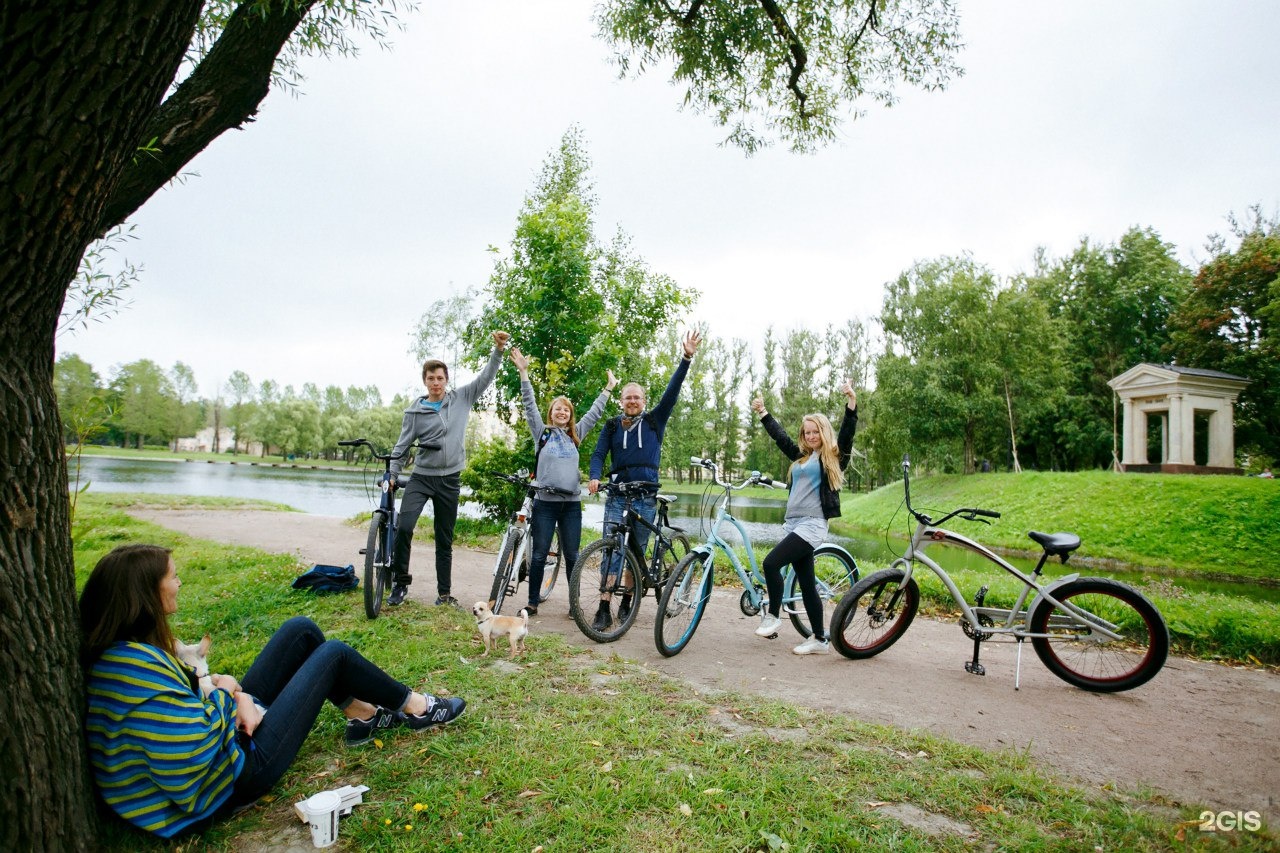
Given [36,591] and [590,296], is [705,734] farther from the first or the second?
[590,296]

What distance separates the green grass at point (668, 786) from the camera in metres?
2.40

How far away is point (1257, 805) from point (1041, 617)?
162 centimetres

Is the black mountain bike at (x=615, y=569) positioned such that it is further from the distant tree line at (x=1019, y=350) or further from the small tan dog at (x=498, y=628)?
the distant tree line at (x=1019, y=350)

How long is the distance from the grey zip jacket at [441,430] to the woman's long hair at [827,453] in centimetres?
295

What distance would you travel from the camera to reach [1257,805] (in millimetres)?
2848

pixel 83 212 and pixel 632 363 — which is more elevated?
pixel 632 363

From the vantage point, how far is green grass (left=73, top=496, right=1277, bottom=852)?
94.7 inches

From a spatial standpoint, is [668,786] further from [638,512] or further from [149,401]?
[149,401]

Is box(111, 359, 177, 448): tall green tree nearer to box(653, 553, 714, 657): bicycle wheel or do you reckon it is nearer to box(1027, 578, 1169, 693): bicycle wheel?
box(653, 553, 714, 657): bicycle wheel

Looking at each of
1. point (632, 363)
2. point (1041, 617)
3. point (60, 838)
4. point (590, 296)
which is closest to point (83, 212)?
point (60, 838)

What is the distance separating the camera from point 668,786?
2.71m

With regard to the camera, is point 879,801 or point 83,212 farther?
point 879,801

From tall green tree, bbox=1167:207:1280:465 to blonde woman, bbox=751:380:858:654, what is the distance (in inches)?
1311

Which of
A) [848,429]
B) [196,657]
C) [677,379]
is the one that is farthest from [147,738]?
[848,429]
